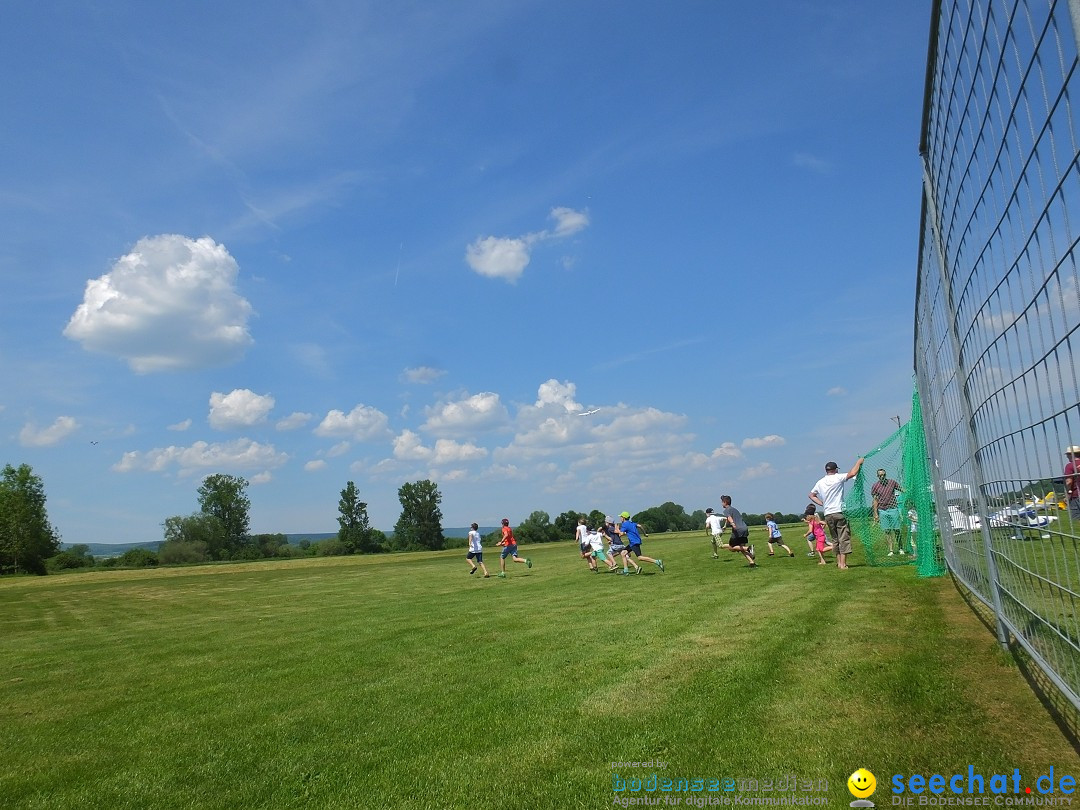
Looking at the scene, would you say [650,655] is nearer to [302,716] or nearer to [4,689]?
[302,716]

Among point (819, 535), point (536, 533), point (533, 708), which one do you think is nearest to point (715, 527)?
point (819, 535)

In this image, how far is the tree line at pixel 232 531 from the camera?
266 ft

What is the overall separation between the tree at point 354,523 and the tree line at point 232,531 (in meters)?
0.16

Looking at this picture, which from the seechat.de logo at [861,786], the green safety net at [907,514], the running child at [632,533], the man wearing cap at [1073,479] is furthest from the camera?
the running child at [632,533]

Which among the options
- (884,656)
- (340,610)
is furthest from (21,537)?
(884,656)

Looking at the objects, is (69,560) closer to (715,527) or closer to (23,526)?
(23,526)

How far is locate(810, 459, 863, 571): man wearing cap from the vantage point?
15.1 meters

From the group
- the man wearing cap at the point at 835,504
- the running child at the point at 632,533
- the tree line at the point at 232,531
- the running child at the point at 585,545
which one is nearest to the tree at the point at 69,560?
the tree line at the point at 232,531

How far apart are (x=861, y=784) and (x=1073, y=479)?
1.92 m

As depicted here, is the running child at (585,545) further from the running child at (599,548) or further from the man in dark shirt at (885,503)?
the man in dark shirt at (885,503)

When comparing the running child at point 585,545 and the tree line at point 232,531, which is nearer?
the running child at point 585,545

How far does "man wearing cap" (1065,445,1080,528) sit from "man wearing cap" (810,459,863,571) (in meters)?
11.9

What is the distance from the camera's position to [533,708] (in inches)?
232

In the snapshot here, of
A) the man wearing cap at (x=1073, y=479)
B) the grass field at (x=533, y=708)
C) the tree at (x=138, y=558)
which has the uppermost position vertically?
the man wearing cap at (x=1073, y=479)
